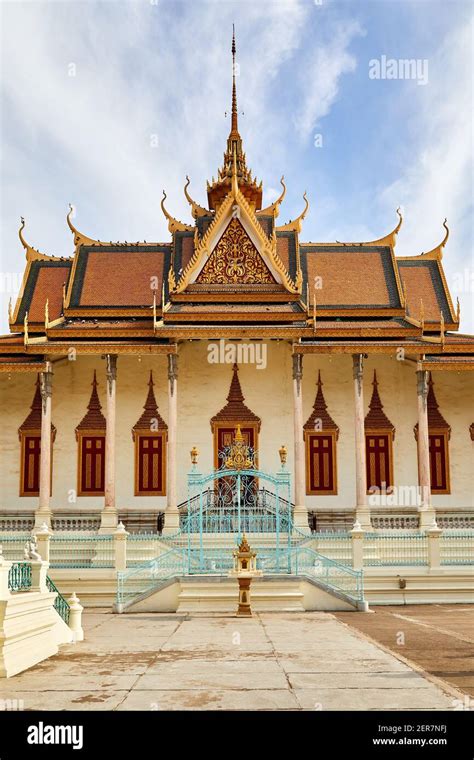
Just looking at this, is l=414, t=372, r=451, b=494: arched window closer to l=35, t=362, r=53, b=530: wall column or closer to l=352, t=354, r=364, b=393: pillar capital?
l=352, t=354, r=364, b=393: pillar capital

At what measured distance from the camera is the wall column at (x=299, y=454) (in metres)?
20.7

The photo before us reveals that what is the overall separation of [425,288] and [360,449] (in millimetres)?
7130

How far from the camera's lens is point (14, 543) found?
1911 cm

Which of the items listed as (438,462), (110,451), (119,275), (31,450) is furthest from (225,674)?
(119,275)

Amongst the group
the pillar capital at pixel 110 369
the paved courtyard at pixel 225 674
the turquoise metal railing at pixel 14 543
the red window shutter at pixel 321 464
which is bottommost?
the paved courtyard at pixel 225 674

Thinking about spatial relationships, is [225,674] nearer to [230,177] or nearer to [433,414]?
[433,414]

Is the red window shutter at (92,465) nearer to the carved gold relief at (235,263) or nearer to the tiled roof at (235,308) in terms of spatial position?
the tiled roof at (235,308)

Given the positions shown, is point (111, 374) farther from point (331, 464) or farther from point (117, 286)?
point (331, 464)

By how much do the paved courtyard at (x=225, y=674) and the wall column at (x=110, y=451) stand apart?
28.2 ft

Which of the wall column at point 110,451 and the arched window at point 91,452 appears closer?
the wall column at point 110,451

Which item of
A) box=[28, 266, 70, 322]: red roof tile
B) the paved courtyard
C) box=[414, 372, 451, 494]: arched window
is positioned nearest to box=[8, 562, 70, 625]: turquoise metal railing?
the paved courtyard

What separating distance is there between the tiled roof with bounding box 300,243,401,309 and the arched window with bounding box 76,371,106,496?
6899 mm

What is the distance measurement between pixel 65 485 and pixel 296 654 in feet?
47.1

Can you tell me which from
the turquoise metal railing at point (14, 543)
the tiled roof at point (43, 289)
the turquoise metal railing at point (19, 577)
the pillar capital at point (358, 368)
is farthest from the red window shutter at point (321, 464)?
the turquoise metal railing at point (19, 577)
